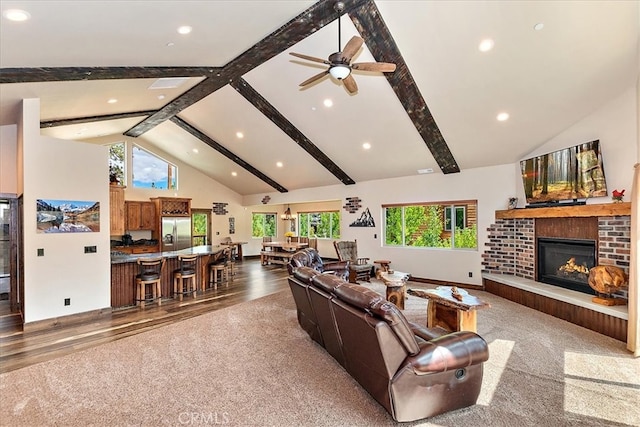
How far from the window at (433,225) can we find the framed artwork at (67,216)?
6.53 metres

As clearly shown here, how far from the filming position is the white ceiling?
3.17 m

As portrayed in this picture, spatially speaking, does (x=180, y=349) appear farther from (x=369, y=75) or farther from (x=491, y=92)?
(x=491, y=92)

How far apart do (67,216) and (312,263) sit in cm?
400

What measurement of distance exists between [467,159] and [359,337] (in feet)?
17.9

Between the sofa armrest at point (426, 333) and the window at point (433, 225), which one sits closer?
the sofa armrest at point (426, 333)

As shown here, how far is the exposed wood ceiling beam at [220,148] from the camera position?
329 inches

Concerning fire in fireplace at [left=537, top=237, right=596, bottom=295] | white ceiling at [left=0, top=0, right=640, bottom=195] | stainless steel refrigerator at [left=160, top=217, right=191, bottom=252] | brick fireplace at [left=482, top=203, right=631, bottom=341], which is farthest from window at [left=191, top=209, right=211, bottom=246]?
fire in fireplace at [left=537, top=237, right=596, bottom=295]

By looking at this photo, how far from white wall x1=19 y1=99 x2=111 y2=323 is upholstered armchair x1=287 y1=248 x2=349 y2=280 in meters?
3.26

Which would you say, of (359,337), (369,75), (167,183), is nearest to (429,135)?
(369,75)

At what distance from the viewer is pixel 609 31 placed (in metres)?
3.45

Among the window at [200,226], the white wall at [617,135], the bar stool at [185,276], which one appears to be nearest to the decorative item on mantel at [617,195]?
the white wall at [617,135]

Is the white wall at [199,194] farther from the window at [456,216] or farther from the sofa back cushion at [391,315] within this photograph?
the sofa back cushion at [391,315]

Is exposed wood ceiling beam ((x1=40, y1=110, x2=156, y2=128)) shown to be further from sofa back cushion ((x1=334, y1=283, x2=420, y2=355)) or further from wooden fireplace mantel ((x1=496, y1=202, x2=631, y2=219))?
wooden fireplace mantel ((x1=496, y1=202, x2=631, y2=219))

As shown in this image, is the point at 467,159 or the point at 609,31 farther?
the point at 467,159
